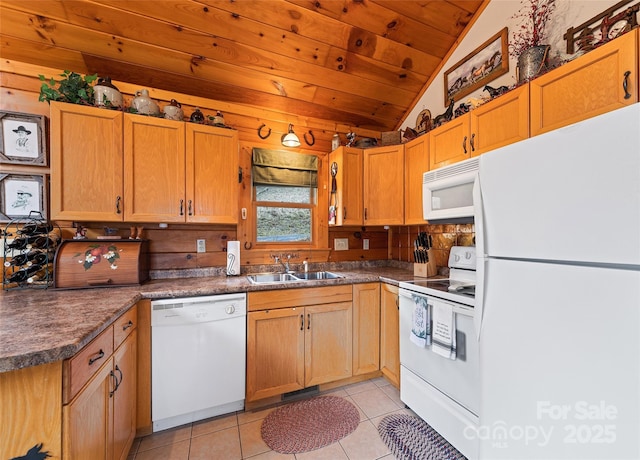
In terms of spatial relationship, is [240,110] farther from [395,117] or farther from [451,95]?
[451,95]

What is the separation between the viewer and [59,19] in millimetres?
1696

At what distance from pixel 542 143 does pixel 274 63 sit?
6.94ft

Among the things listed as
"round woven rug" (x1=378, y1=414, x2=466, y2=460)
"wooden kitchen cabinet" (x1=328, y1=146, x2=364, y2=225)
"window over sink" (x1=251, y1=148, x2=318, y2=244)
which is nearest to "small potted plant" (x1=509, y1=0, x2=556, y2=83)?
"wooden kitchen cabinet" (x1=328, y1=146, x2=364, y2=225)

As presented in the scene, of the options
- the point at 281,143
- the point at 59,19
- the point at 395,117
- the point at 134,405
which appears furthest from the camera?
the point at 395,117

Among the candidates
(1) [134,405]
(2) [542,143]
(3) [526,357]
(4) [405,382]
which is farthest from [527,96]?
(1) [134,405]

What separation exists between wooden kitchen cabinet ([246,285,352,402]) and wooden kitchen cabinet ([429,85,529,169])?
136 cm

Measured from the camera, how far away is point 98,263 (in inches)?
67.2

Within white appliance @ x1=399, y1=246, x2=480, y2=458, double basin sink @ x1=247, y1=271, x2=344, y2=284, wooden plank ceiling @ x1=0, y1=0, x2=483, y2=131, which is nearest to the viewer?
white appliance @ x1=399, y1=246, x2=480, y2=458

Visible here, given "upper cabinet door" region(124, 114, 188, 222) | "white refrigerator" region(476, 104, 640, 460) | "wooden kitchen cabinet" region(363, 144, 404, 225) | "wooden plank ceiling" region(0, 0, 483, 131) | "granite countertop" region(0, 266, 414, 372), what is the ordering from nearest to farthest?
"white refrigerator" region(476, 104, 640, 460)
"granite countertop" region(0, 266, 414, 372)
"wooden plank ceiling" region(0, 0, 483, 131)
"upper cabinet door" region(124, 114, 188, 222)
"wooden kitchen cabinet" region(363, 144, 404, 225)

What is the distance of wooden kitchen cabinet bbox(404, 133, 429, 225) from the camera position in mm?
2240

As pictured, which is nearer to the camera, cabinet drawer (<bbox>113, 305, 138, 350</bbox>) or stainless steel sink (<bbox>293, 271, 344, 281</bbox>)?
cabinet drawer (<bbox>113, 305, 138, 350</bbox>)

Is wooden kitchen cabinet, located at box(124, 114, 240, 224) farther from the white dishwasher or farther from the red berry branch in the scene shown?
the red berry branch

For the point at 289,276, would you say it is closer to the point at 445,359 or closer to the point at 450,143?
the point at 445,359

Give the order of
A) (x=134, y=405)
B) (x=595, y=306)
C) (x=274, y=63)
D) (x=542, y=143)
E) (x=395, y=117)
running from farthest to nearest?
(x=395, y=117) < (x=274, y=63) < (x=134, y=405) < (x=542, y=143) < (x=595, y=306)
